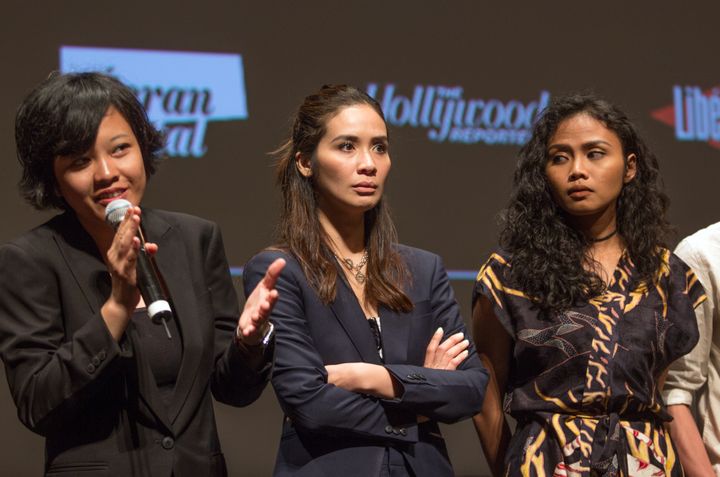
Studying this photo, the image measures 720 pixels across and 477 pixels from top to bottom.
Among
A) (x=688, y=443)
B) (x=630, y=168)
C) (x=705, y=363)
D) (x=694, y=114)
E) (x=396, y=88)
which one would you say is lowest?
(x=688, y=443)

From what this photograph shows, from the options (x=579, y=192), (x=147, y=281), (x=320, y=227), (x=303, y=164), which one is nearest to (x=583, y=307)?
(x=579, y=192)

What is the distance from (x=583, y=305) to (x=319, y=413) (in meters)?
0.77

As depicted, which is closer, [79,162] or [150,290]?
[150,290]

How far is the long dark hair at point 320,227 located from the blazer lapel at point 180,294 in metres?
0.39

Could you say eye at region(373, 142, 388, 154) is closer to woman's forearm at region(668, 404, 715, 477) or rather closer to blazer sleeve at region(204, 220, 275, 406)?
blazer sleeve at region(204, 220, 275, 406)

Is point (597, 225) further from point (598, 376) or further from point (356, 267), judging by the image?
point (356, 267)

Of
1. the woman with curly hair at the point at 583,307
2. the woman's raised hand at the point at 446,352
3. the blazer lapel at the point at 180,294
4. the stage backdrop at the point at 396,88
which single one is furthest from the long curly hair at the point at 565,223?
the stage backdrop at the point at 396,88

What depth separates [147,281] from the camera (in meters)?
1.74

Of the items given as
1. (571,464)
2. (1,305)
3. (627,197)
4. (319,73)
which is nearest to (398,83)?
(319,73)

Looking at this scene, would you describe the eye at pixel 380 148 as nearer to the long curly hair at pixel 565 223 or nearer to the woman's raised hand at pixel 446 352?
the long curly hair at pixel 565 223

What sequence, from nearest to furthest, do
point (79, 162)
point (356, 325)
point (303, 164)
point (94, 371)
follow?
point (94, 371) → point (79, 162) → point (356, 325) → point (303, 164)

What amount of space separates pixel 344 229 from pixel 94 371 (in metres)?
0.94

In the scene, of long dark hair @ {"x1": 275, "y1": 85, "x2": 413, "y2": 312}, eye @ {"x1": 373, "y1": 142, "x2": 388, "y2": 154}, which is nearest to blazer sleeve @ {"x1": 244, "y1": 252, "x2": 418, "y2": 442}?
long dark hair @ {"x1": 275, "y1": 85, "x2": 413, "y2": 312}

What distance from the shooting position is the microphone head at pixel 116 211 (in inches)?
74.0
